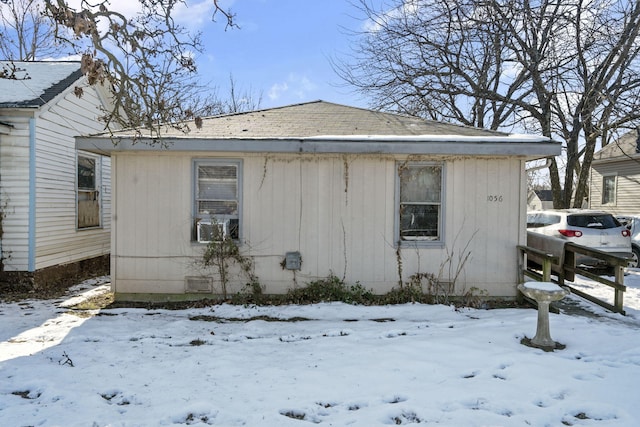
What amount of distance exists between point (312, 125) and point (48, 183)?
5.16 metres

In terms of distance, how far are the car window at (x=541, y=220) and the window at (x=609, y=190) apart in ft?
40.0

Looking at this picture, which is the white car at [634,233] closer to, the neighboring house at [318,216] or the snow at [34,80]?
the neighboring house at [318,216]

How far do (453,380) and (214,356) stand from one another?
2.40 metres

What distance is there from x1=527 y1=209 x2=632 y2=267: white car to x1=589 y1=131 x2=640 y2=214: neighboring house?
980 cm

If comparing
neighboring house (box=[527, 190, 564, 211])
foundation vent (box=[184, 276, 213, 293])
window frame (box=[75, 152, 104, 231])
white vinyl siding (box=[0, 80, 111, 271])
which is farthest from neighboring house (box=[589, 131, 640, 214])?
neighboring house (box=[527, 190, 564, 211])

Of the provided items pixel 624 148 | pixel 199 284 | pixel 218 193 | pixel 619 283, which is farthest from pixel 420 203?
pixel 624 148

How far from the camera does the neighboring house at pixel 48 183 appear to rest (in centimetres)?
740

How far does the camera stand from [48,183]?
7.95 metres

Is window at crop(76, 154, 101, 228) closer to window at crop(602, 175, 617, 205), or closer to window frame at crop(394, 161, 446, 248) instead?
window frame at crop(394, 161, 446, 248)

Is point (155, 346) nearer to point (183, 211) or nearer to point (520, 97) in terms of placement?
point (183, 211)

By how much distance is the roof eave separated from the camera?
245 inches

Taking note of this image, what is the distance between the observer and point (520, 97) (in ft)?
53.1

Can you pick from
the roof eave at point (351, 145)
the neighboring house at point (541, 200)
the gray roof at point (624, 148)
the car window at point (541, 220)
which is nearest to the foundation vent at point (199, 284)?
the roof eave at point (351, 145)

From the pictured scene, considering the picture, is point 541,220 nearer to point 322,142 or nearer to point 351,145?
point 351,145
